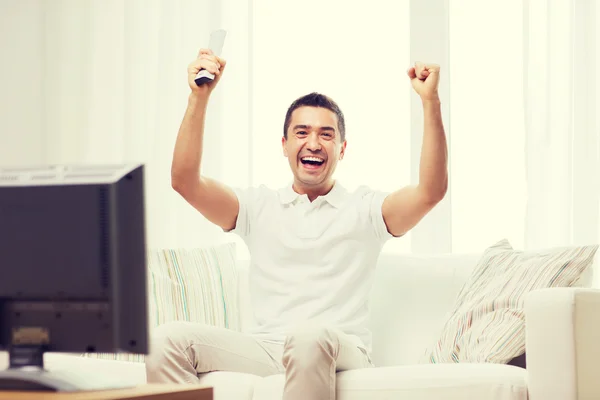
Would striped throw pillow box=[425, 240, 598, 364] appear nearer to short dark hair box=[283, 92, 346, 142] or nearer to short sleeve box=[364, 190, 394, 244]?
short sleeve box=[364, 190, 394, 244]

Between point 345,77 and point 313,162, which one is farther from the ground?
point 345,77

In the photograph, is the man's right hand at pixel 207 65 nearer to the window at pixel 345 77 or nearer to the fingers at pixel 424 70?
the fingers at pixel 424 70

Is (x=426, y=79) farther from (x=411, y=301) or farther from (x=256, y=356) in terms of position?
(x=256, y=356)

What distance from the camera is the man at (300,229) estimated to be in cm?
222

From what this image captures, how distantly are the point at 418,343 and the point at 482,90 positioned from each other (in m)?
1.36

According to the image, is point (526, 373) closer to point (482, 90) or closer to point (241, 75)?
point (482, 90)

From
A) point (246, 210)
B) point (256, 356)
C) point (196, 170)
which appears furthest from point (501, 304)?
point (196, 170)

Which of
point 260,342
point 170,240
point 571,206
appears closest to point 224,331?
point 260,342

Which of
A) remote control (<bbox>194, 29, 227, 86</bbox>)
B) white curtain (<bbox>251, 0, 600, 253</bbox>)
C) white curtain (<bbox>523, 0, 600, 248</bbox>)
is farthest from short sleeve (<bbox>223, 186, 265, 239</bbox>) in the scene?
white curtain (<bbox>523, 0, 600, 248</bbox>)

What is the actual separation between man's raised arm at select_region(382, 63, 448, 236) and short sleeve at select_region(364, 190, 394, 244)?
13 mm

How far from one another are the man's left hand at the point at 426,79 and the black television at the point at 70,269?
1161 mm

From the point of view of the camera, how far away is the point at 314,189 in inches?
106

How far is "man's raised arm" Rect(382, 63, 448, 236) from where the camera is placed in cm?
232

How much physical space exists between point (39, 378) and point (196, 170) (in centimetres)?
126
